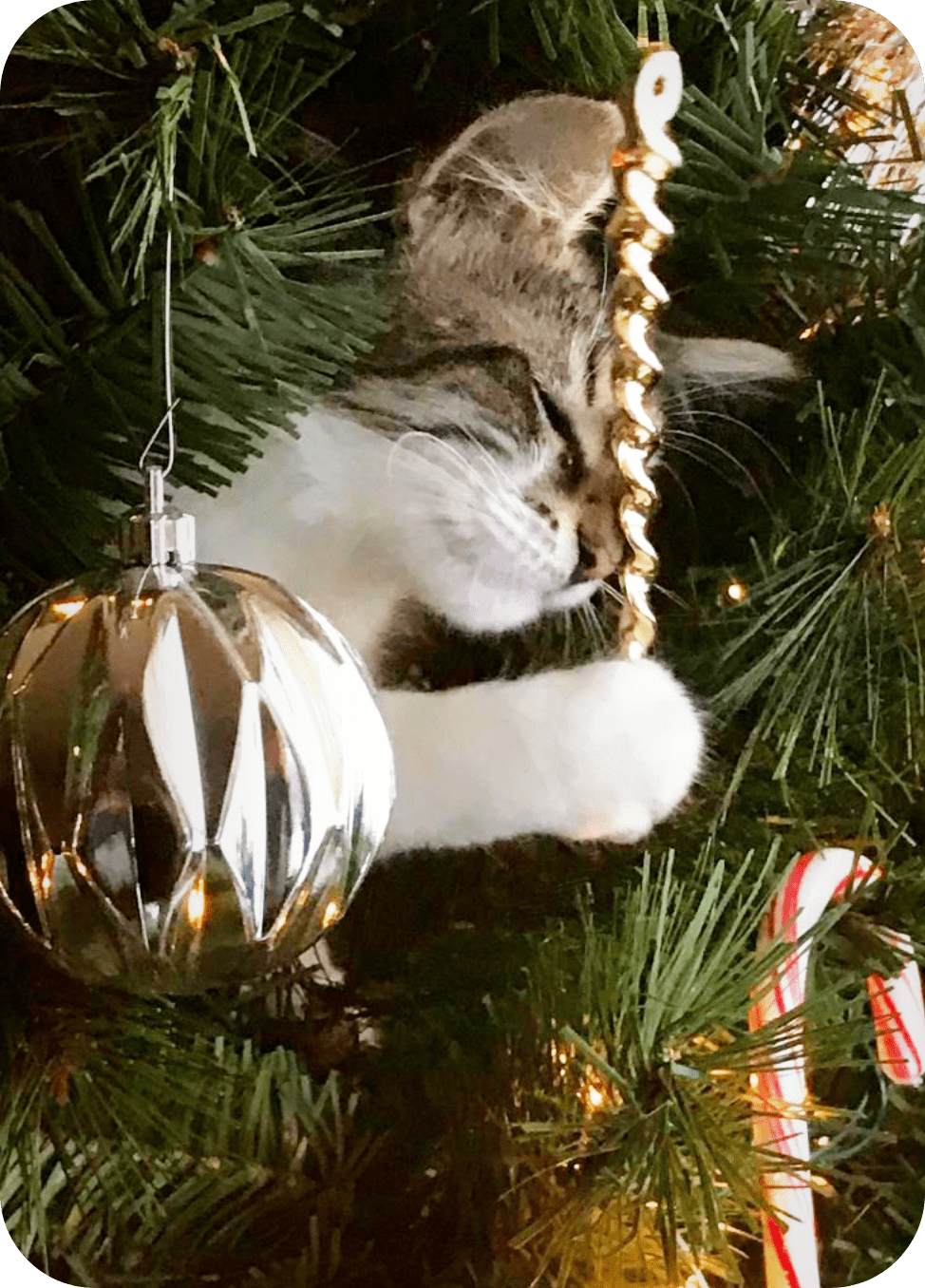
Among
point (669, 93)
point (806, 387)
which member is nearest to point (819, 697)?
point (806, 387)

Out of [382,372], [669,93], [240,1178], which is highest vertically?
[669,93]

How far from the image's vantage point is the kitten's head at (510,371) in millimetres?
457

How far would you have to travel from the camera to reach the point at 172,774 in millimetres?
324

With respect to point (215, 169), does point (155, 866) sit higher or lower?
lower

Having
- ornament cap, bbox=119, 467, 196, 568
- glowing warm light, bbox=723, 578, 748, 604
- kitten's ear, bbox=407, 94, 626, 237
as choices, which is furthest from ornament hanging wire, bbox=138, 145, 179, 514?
glowing warm light, bbox=723, 578, 748, 604

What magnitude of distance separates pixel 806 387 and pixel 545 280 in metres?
0.11

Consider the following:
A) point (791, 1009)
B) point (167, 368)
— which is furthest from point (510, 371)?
point (791, 1009)

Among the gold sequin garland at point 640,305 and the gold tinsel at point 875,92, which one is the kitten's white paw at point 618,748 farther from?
the gold tinsel at point 875,92

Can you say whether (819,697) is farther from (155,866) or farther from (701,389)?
(155,866)

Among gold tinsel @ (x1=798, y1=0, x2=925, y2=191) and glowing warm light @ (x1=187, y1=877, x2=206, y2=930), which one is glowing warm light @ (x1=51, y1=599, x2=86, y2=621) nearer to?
glowing warm light @ (x1=187, y1=877, x2=206, y2=930)

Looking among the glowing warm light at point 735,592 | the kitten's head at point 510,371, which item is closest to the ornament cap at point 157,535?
the kitten's head at point 510,371

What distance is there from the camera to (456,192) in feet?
1.50

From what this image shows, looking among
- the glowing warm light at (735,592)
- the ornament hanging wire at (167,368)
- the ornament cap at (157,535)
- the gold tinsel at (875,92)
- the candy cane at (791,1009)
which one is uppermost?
the gold tinsel at (875,92)

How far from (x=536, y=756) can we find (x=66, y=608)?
20 cm
